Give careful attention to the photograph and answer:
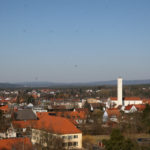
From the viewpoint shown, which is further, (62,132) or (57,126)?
(57,126)

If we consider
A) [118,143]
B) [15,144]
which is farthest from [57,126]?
[118,143]

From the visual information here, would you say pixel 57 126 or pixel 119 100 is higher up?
pixel 57 126

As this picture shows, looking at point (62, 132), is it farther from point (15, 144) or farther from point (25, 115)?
point (25, 115)

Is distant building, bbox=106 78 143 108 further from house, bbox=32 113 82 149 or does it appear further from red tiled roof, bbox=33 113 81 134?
house, bbox=32 113 82 149

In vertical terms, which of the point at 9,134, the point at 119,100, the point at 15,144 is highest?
the point at 119,100

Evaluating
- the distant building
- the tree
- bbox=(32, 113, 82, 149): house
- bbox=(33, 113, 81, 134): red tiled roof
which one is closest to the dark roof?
bbox=(33, 113, 81, 134): red tiled roof

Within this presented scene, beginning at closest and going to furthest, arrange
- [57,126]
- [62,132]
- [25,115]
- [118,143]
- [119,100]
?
[118,143], [62,132], [57,126], [25,115], [119,100]

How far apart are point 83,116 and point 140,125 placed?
771cm

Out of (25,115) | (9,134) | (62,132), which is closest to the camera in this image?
(62,132)

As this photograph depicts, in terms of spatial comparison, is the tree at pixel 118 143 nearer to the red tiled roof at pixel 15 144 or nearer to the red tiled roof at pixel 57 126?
the red tiled roof at pixel 57 126

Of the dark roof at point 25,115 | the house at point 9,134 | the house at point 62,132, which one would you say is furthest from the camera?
the dark roof at point 25,115

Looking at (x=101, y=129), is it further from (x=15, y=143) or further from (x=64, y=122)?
(x=15, y=143)

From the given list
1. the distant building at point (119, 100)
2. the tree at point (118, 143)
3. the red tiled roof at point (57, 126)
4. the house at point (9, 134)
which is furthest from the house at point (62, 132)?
the distant building at point (119, 100)

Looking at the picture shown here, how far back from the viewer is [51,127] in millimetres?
18516
